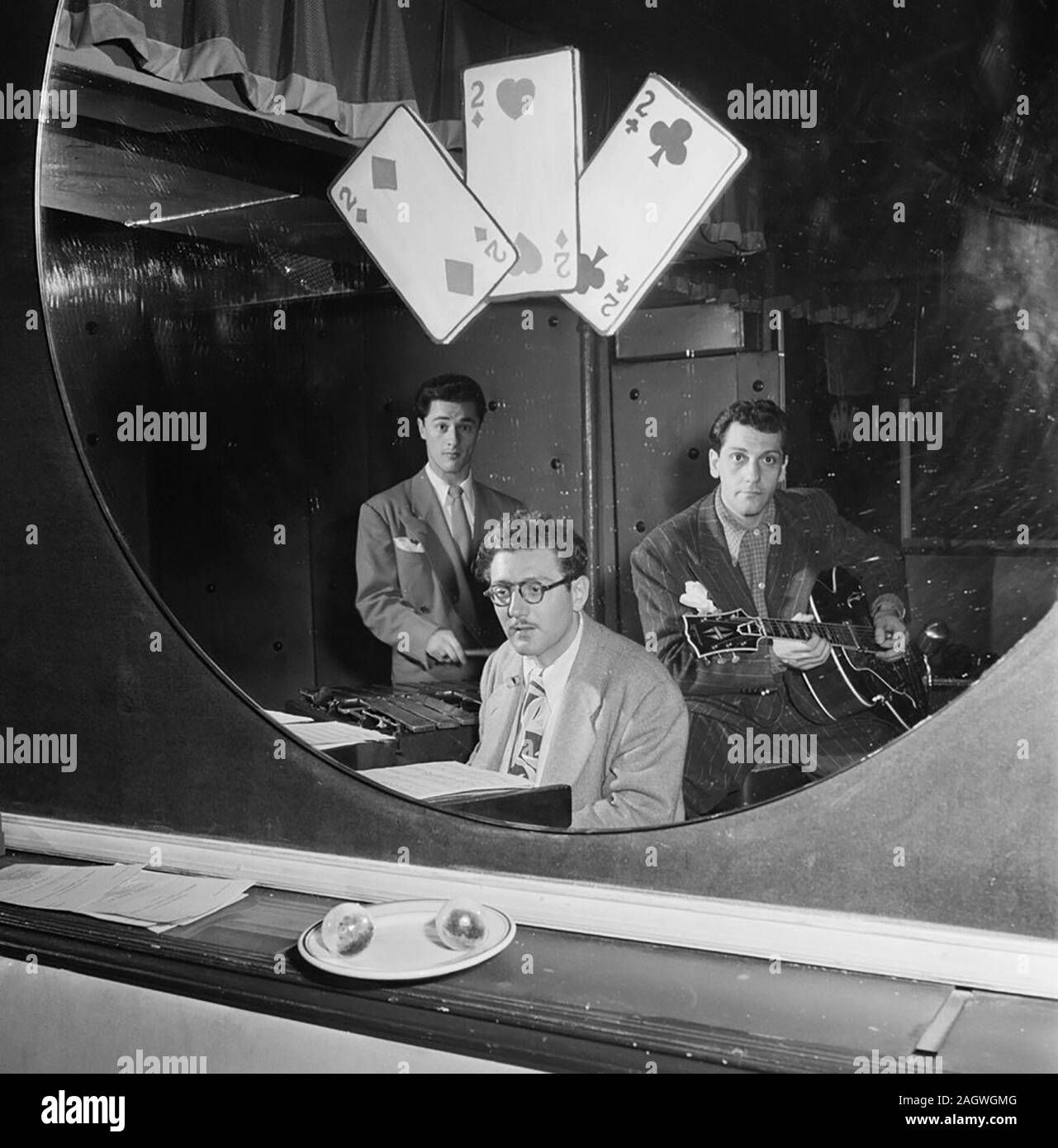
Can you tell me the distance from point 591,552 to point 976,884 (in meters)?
0.50

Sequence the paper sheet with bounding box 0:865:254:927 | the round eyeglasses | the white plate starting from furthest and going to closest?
the paper sheet with bounding box 0:865:254:927, the round eyeglasses, the white plate

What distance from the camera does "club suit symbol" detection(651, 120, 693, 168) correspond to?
1.24 m

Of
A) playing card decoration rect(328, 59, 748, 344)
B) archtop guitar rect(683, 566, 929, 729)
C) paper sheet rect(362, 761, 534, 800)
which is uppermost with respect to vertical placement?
playing card decoration rect(328, 59, 748, 344)

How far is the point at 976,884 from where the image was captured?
3.99 feet

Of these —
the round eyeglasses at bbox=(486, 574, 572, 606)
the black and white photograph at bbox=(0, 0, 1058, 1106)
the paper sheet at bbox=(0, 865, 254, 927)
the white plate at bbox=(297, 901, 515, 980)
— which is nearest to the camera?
the black and white photograph at bbox=(0, 0, 1058, 1106)

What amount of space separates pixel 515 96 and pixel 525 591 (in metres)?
0.52

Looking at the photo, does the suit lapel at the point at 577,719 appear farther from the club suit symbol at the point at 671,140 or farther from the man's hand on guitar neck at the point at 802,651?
the club suit symbol at the point at 671,140

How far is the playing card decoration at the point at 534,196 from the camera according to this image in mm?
1249

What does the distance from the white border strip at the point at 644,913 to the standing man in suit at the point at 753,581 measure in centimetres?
15

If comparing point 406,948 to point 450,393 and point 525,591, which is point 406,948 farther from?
point 450,393

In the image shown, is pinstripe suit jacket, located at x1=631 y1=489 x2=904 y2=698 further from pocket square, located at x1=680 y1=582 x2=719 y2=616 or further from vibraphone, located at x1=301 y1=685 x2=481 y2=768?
vibraphone, located at x1=301 y1=685 x2=481 y2=768

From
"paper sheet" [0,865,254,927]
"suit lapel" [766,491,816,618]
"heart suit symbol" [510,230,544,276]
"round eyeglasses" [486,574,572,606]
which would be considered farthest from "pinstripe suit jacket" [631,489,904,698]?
"paper sheet" [0,865,254,927]

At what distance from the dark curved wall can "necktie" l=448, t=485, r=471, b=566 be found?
33 centimetres
